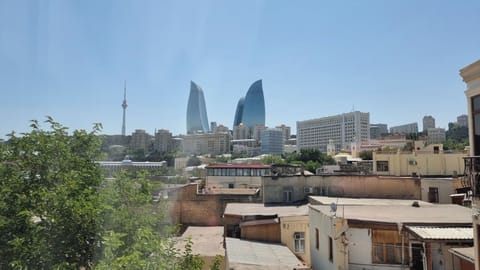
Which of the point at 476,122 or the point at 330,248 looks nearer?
the point at 476,122

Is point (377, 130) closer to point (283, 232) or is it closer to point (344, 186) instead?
point (344, 186)

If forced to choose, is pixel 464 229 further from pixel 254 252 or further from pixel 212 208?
pixel 212 208

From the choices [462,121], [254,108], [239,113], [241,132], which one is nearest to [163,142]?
[462,121]

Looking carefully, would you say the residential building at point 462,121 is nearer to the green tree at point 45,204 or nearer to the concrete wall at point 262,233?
the concrete wall at point 262,233

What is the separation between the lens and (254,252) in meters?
8.35

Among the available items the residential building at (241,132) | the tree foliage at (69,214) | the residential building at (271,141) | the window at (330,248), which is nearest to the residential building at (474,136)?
the window at (330,248)

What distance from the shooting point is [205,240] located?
14.0m

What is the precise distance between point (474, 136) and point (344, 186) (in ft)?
35.2

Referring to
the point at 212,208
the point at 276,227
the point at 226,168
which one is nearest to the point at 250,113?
the point at 226,168

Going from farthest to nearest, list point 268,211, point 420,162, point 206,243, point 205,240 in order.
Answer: point 420,162
point 205,240
point 206,243
point 268,211

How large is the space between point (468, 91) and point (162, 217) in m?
5.52

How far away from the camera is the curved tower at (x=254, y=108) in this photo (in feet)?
406

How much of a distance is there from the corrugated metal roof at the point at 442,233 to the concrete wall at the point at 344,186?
906 centimetres

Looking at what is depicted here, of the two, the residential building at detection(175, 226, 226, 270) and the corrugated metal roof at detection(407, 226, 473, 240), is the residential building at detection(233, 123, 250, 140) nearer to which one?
the residential building at detection(175, 226, 226, 270)
